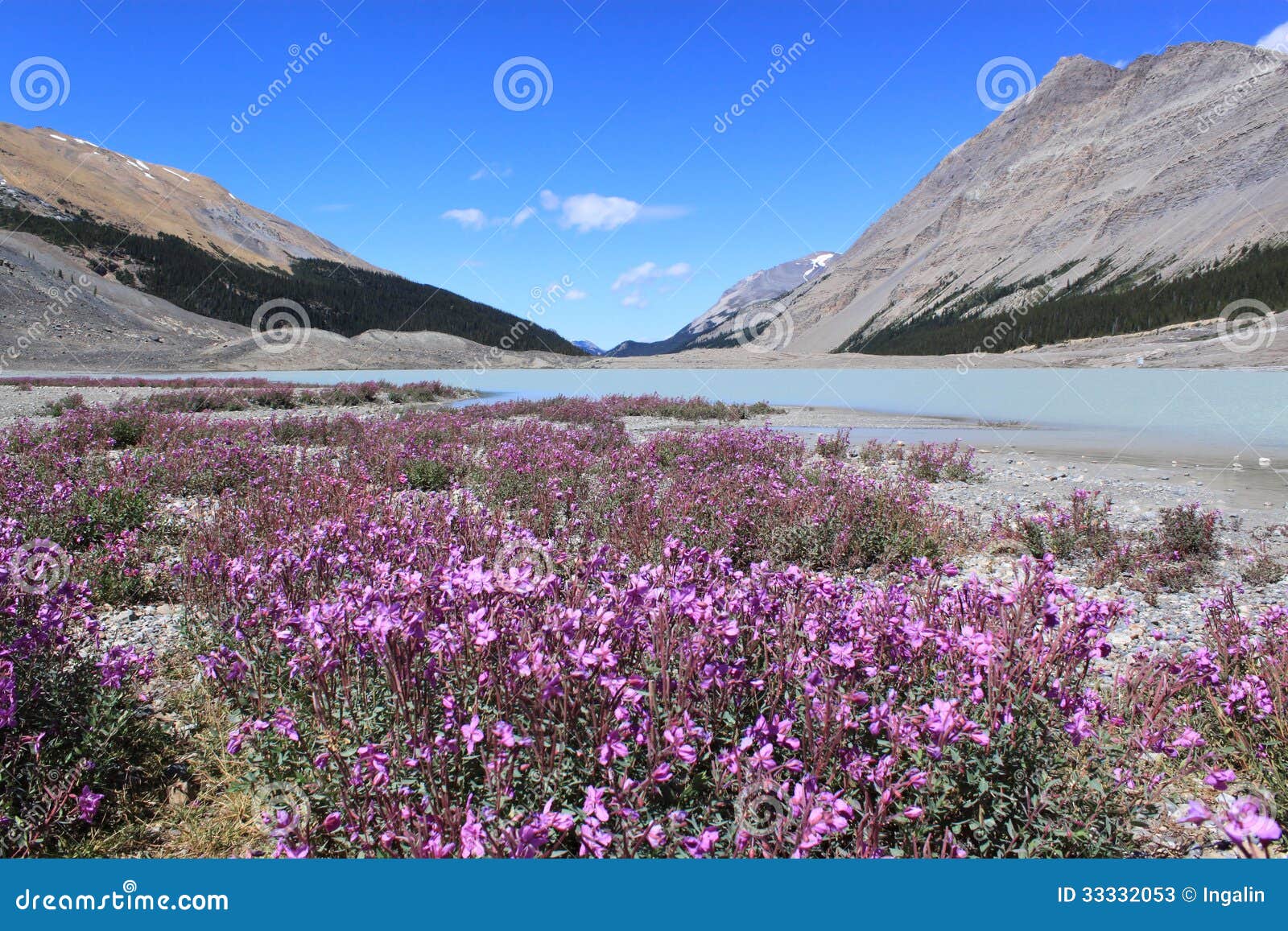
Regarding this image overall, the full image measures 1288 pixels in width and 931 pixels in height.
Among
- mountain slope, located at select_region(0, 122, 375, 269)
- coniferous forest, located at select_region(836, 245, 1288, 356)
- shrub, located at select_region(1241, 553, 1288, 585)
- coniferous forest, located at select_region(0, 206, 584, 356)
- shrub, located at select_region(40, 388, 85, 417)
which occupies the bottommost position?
shrub, located at select_region(1241, 553, 1288, 585)

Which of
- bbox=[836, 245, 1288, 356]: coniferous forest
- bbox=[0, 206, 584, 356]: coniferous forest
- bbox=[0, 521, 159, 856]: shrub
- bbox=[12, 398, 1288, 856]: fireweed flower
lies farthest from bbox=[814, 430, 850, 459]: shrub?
bbox=[836, 245, 1288, 356]: coniferous forest

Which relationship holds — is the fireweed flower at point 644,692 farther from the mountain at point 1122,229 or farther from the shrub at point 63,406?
the mountain at point 1122,229

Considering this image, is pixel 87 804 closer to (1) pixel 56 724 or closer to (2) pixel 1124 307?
(1) pixel 56 724

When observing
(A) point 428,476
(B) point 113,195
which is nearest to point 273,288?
(B) point 113,195

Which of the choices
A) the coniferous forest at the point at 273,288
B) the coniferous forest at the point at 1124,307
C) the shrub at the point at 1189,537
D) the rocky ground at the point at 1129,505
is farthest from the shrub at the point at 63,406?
the coniferous forest at the point at 1124,307

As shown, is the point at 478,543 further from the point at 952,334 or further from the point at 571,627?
the point at 952,334

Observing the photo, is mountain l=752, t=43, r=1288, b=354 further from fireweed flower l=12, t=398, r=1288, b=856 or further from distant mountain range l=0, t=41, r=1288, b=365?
fireweed flower l=12, t=398, r=1288, b=856
